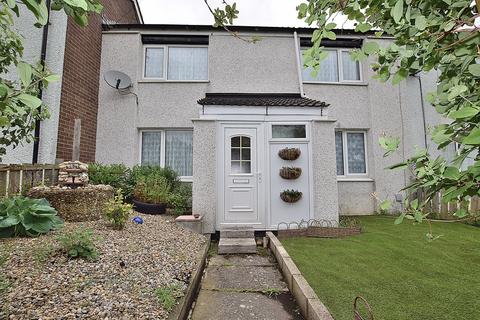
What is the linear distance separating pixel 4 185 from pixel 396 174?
34.2 feet

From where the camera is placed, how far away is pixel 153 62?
9.41 meters

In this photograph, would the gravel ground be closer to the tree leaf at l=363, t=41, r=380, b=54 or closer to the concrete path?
the concrete path

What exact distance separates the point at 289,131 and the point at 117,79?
5890mm

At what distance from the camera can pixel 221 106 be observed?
6.37m

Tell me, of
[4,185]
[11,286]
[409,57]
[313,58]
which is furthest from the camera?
[4,185]

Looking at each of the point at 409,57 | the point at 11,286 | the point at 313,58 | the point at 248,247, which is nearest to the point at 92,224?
the point at 11,286

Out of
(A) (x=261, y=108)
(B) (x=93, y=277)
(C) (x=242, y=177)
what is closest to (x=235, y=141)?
(C) (x=242, y=177)

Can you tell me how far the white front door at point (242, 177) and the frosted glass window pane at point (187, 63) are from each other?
391 centimetres

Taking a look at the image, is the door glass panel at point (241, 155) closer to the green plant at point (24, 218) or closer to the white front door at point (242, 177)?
the white front door at point (242, 177)

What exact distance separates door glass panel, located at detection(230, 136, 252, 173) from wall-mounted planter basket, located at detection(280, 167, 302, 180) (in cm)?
79

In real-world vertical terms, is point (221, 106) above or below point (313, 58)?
above

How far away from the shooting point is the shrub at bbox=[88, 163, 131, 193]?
6996mm

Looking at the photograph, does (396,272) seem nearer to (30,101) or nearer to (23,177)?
(30,101)

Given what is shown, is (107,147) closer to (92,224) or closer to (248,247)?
(92,224)
